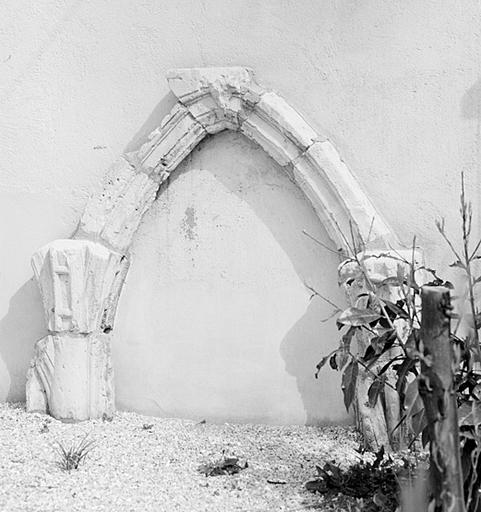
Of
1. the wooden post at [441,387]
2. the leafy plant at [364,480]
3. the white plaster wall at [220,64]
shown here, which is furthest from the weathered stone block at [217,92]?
the wooden post at [441,387]

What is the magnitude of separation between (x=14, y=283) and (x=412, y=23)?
8.40 feet

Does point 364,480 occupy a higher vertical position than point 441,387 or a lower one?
lower

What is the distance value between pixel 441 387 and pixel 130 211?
111 inches

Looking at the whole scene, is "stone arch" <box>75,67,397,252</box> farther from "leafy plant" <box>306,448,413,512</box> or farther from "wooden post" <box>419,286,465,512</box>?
"wooden post" <box>419,286,465,512</box>

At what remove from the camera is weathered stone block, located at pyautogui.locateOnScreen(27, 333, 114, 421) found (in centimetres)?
443

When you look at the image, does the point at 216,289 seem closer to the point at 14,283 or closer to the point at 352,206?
the point at 352,206

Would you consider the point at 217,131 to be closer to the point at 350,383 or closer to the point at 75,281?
the point at 75,281

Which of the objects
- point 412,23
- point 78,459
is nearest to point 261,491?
point 78,459

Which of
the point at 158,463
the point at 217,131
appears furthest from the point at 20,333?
the point at 217,131

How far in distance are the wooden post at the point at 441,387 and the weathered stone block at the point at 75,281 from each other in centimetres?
271

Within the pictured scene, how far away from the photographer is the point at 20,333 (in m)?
4.78

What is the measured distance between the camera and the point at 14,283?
478 cm

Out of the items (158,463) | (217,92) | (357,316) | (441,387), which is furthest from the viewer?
(217,92)

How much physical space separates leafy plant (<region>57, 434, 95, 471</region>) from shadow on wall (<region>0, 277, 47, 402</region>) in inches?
34.8
